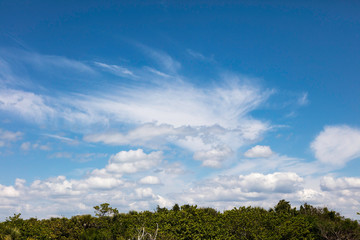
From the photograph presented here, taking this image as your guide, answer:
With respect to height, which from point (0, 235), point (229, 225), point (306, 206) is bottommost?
point (0, 235)

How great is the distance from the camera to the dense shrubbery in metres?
21.7

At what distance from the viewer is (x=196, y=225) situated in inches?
882

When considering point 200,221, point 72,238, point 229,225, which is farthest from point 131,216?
point 229,225

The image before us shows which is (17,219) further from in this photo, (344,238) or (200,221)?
(344,238)

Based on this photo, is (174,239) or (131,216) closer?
(174,239)

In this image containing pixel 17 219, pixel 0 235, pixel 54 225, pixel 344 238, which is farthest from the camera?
pixel 17 219

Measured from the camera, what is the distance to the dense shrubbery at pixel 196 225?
2173 centimetres

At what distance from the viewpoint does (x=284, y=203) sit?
26.0m

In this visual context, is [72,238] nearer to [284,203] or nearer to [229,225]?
[229,225]

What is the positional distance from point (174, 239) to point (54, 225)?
9633 millimetres

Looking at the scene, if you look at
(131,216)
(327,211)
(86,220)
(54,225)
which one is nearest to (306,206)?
(327,211)

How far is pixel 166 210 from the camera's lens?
27.5 m

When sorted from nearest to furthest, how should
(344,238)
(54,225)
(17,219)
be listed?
(344,238) → (54,225) → (17,219)

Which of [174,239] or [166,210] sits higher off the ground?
[166,210]
